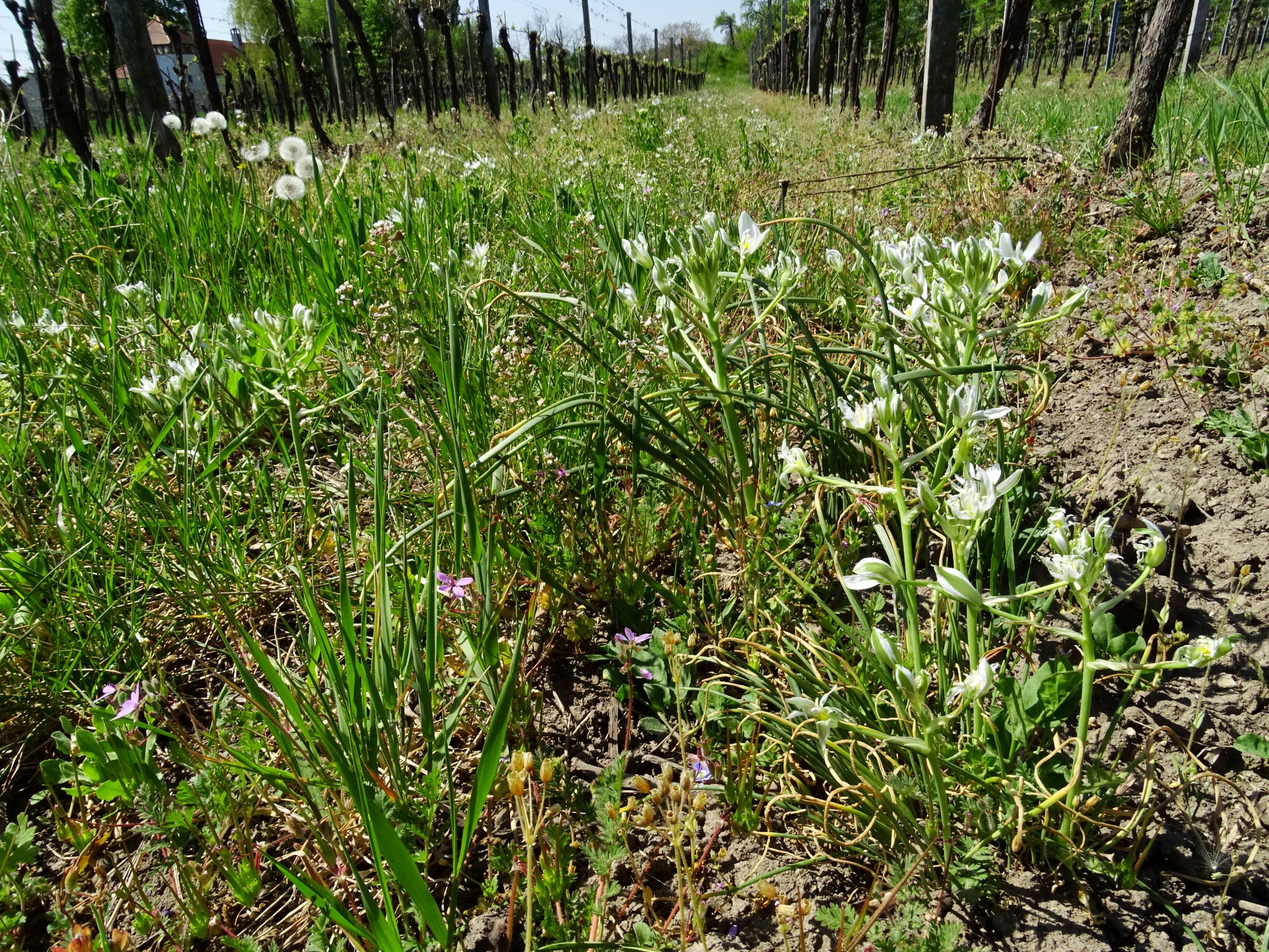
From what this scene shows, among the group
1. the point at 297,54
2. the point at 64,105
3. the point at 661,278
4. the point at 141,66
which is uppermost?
the point at 297,54

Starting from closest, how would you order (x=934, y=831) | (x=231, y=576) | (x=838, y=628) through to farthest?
(x=934, y=831) < (x=838, y=628) < (x=231, y=576)

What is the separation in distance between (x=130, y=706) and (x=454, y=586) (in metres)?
0.58

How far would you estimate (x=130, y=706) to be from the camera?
1.31 meters

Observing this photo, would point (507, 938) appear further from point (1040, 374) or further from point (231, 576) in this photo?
point (1040, 374)

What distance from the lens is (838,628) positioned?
1422 mm

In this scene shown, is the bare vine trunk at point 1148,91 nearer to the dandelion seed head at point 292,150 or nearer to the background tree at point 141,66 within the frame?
the dandelion seed head at point 292,150

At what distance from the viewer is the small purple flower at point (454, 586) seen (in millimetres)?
1481

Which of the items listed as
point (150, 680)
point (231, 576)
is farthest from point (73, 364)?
point (150, 680)

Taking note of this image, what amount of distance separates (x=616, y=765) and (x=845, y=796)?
39 cm

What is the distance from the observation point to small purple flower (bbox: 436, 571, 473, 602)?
58.3 inches

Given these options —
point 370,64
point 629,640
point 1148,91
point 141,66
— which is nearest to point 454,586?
point 629,640

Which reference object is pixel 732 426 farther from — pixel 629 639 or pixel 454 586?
pixel 454 586

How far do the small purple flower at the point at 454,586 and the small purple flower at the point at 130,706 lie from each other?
0.55 metres

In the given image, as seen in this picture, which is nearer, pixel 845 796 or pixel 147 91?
Result: pixel 845 796
